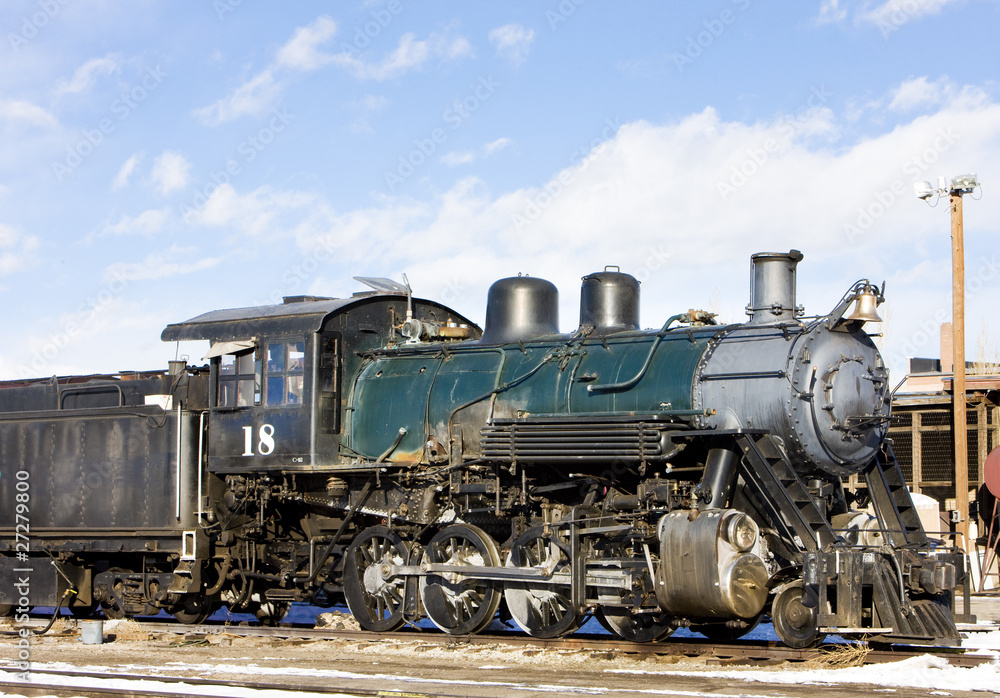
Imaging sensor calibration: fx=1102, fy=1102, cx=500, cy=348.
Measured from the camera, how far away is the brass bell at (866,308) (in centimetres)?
1128

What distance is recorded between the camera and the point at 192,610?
14656 mm

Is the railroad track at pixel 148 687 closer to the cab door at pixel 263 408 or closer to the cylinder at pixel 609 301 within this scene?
the cab door at pixel 263 408

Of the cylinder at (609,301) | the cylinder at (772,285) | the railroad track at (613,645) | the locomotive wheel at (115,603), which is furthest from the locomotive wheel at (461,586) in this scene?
the locomotive wheel at (115,603)

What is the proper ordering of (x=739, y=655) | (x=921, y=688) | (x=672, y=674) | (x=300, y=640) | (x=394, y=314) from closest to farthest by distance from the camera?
1. (x=921, y=688)
2. (x=672, y=674)
3. (x=739, y=655)
4. (x=300, y=640)
5. (x=394, y=314)

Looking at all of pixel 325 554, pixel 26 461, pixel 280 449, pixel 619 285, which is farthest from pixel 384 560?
pixel 26 461

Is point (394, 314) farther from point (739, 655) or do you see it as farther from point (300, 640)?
point (739, 655)

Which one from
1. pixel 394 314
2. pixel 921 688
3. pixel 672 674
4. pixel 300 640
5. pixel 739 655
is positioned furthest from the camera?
pixel 394 314

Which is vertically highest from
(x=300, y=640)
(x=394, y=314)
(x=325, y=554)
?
(x=394, y=314)

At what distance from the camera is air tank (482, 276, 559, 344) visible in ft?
43.5

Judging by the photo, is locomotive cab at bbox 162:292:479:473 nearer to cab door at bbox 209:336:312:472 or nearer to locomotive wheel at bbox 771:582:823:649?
cab door at bbox 209:336:312:472

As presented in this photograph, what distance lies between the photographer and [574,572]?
11.1 meters

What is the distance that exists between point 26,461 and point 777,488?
10.4 m

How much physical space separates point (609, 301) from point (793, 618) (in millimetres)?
4180

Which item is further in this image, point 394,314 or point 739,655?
point 394,314
